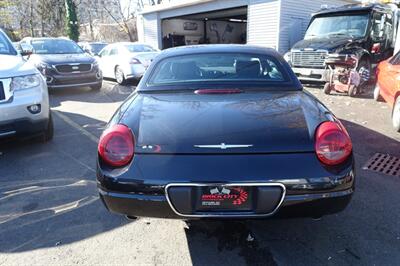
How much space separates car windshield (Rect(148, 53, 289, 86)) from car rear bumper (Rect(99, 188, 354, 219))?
1.32 meters

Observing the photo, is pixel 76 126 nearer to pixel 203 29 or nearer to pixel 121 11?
pixel 203 29

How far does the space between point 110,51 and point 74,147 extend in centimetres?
788

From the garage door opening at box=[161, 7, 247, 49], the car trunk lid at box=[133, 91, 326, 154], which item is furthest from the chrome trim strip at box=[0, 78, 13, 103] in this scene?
the garage door opening at box=[161, 7, 247, 49]

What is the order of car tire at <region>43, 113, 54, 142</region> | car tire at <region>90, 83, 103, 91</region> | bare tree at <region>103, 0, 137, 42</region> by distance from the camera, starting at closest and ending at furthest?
1. car tire at <region>43, 113, 54, 142</region>
2. car tire at <region>90, 83, 103, 91</region>
3. bare tree at <region>103, 0, 137, 42</region>

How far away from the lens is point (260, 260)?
2416 mm

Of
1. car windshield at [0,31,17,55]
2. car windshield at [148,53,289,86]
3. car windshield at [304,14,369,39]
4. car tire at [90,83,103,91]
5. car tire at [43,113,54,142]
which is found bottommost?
car tire at [43,113,54,142]

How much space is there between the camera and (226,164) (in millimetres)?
2080

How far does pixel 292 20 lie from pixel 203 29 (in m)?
→ 14.2

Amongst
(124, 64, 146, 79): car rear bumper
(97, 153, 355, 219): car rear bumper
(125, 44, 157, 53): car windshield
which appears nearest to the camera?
(97, 153, 355, 219): car rear bumper

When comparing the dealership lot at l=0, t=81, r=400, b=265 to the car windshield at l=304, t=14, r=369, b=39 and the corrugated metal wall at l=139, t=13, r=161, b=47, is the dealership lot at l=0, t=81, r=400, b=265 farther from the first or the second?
the corrugated metal wall at l=139, t=13, r=161, b=47

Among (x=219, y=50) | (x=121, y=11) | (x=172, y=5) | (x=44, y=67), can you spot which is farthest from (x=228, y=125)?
(x=121, y=11)

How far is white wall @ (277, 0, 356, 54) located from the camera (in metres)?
14.2

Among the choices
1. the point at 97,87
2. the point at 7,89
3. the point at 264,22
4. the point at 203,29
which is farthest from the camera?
the point at 203,29

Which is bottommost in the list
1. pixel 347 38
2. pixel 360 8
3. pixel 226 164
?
pixel 226 164
